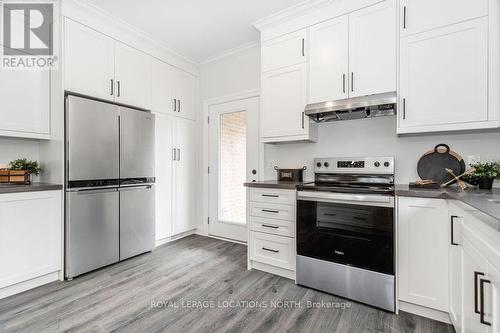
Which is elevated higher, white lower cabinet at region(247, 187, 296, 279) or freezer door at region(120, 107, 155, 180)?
freezer door at region(120, 107, 155, 180)

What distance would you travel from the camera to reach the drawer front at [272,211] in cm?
228

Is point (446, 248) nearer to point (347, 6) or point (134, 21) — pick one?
point (347, 6)

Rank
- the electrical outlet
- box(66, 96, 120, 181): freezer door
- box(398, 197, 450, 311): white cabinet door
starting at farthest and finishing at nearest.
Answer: box(66, 96, 120, 181): freezer door < the electrical outlet < box(398, 197, 450, 311): white cabinet door

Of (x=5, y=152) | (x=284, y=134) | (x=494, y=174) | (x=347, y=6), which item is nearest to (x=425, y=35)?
(x=347, y=6)

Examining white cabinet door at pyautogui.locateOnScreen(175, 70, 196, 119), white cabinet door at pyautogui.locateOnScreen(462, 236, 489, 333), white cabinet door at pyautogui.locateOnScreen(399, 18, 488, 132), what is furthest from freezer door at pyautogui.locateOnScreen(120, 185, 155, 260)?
white cabinet door at pyautogui.locateOnScreen(462, 236, 489, 333)

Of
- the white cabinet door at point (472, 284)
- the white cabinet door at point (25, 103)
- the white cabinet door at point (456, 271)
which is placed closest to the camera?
the white cabinet door at point (472, 284)

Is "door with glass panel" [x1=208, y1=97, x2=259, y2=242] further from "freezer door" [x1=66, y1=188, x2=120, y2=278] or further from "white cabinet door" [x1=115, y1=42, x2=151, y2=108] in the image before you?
"freezer door" [x1=66, y1=188, x2=120, y2=278]

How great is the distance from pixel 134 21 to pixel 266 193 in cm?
250

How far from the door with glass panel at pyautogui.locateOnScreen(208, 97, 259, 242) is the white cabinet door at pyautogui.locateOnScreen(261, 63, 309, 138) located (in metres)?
0.54

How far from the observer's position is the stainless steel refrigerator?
2322 millimetres

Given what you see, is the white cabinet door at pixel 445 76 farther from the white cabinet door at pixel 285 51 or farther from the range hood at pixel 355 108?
the white cabinet door at pixel 285 51

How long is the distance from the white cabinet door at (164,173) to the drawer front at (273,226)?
1.45 metres

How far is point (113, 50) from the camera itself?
2.75 meters

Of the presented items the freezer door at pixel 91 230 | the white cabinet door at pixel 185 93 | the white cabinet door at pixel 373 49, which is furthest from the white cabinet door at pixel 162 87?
the white cabinet door at pixel 373 49
